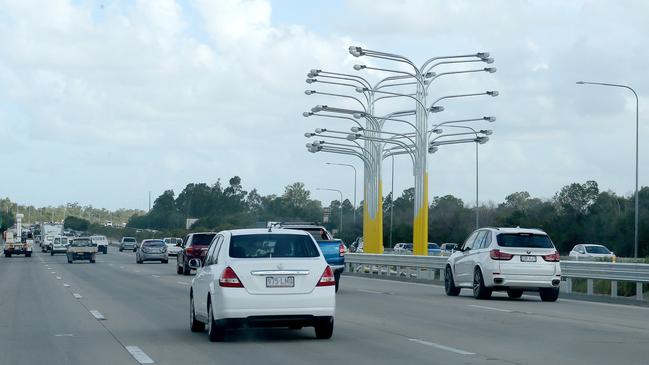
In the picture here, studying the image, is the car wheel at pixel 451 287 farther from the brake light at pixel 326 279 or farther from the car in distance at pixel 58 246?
the car in distance at pixel 58 246

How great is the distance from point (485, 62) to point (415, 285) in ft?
45.8

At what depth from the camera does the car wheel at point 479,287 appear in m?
26.1

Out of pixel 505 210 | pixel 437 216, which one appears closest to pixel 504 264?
pixel 437 216

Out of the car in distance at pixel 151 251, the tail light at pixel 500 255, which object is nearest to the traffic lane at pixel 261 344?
the tail light at pixel 500 255

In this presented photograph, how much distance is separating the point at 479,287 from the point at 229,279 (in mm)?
12397

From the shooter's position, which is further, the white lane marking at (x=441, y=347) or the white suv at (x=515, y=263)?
the white suv at (x=515, y=263)

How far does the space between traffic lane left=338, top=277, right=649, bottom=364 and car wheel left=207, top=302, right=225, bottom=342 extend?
298cm

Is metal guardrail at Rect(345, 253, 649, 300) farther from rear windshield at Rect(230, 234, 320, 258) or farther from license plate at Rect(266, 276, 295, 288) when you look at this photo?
license plate at Rect(266, 276, 295, 288)

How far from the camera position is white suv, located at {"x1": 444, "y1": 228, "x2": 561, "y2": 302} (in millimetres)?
25594

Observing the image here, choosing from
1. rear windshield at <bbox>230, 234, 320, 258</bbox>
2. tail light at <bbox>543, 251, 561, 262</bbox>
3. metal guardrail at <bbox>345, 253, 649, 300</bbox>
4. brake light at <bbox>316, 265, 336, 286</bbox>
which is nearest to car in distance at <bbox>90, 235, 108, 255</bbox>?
metal guardrail at <bbox>345, 253, 649, 300</bbox>

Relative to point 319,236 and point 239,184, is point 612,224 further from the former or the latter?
point 239,184

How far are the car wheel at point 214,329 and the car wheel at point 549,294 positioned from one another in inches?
487

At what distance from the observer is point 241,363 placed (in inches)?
522

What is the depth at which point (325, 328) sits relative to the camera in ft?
51.9
